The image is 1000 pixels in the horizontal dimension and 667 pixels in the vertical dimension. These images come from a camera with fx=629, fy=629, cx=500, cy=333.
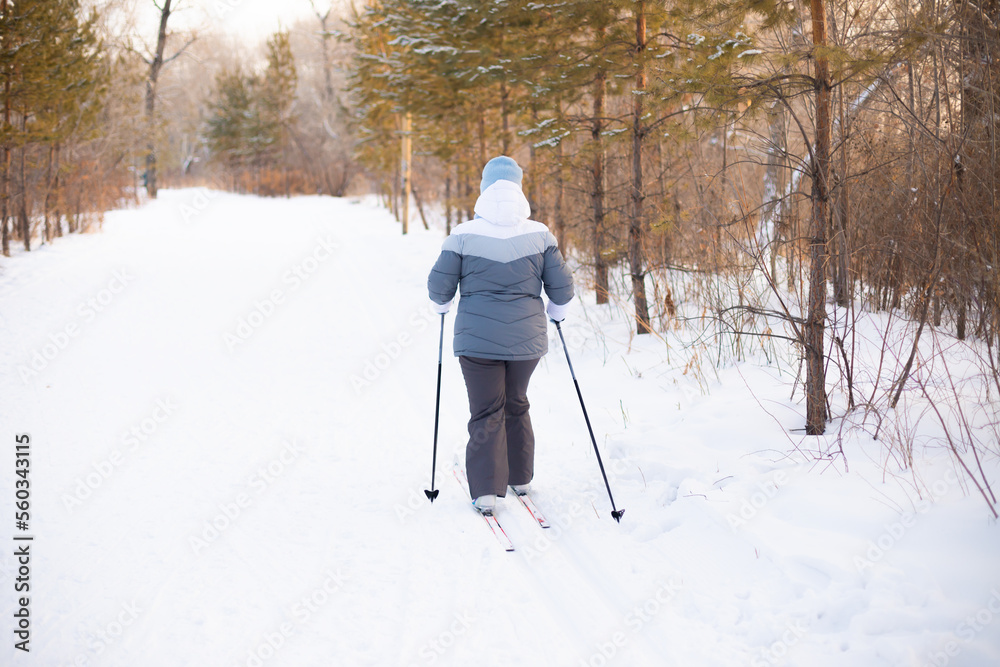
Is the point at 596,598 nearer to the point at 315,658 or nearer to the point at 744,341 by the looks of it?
the point at 315,658

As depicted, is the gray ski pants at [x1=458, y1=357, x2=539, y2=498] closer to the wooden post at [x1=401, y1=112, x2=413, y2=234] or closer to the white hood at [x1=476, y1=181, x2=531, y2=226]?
the white hood at [x1=476, y1=181, x2=531, y2=226]

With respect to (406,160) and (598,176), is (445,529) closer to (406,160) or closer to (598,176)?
(598,176)

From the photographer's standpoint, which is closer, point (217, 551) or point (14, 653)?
point (14, 653)

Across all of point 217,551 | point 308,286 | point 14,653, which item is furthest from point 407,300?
point 14,653

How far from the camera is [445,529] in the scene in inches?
153

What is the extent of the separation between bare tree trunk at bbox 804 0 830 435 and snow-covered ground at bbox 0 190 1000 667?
0.30m

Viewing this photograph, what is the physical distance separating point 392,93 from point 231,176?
36.4 meters

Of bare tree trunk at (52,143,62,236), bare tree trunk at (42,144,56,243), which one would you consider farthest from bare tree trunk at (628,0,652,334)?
bare tree trunk at (52,143,62,236)

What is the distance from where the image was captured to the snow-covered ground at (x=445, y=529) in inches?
109

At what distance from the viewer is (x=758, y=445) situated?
14.7 feet

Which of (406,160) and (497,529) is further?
(406,160)

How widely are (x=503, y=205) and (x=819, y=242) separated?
2.10 metres

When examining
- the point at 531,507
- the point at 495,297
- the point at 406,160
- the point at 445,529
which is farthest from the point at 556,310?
the point at 406,160

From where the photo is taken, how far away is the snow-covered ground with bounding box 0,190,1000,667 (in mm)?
2771
